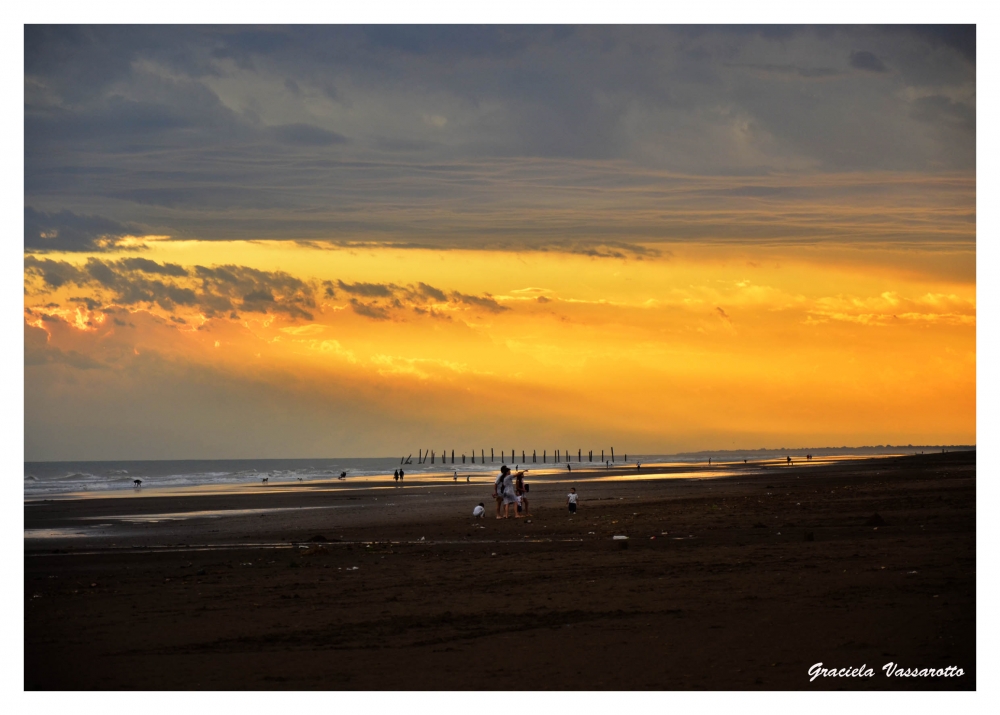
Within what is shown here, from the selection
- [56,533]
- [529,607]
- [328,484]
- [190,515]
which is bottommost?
[529,607]

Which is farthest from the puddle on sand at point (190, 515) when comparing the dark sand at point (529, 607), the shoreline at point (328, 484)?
the shoreline at point (328, 484)

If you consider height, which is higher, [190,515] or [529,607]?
[190,515]

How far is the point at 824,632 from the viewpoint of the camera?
10.6 m

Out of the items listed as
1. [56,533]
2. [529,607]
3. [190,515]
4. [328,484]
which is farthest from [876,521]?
[328,484]

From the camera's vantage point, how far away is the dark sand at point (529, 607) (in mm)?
9695
